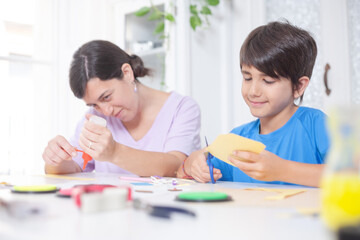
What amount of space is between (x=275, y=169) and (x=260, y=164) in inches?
2.0

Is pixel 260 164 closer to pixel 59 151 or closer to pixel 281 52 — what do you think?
pixel 281 52

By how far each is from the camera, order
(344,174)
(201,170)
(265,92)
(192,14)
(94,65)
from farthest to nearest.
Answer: (192,14) < (94,65) < (265,92) < (201,170) < (344,174)

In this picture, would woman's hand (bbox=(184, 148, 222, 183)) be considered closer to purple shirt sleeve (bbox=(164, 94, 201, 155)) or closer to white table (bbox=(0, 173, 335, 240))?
purple shirt sleeve (bbox=(164, 94, 201, 155))

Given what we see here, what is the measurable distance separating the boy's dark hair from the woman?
16.6 inches

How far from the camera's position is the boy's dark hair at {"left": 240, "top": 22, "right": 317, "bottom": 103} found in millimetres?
1203

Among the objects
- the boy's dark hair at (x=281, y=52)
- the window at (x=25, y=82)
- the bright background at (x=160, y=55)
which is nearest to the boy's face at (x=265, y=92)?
the boy's dark hair at (x=281, y=52)

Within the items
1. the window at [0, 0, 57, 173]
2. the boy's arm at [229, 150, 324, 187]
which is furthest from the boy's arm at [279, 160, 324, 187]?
the window at [0, 0, 57, 173]

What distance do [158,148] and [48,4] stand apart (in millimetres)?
1768

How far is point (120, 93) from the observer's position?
4.90 ft

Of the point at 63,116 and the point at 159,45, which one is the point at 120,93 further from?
the point at 63,116

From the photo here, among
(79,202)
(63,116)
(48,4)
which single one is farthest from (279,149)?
(48,4)

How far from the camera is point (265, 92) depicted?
1.21 meters

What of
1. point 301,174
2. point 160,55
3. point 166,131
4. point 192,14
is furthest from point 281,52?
point 160,55

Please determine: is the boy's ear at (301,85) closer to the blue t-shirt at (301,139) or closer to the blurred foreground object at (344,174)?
the blue t-shirt at (301,139)
